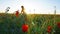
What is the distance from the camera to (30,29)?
993mm

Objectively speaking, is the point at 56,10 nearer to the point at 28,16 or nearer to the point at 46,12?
the point at 46,12

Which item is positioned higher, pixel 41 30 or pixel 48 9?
pixel 48 9

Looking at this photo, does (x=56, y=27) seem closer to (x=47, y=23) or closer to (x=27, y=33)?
(x=47, y=23)

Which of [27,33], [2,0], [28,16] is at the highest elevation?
[2,0]

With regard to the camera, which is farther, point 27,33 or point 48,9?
point 48,9

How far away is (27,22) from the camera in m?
1.00

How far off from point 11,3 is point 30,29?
10.4 inches

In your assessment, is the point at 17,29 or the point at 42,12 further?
the point at 42,12

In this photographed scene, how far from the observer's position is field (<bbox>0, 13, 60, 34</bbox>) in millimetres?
1001

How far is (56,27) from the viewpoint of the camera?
109 centimetres

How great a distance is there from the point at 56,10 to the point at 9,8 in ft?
1.22

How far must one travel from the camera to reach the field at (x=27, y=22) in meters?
1.00

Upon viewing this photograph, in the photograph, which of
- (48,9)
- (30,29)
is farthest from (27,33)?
(48,9)

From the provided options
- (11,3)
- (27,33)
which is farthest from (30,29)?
(11,3)
